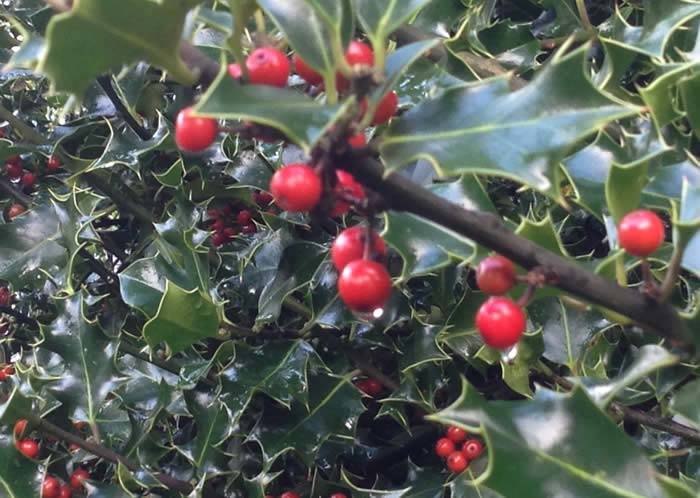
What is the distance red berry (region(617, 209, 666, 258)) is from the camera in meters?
0.75

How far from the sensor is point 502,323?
0.79m

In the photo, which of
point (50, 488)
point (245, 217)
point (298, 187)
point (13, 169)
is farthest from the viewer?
point (13, 169)

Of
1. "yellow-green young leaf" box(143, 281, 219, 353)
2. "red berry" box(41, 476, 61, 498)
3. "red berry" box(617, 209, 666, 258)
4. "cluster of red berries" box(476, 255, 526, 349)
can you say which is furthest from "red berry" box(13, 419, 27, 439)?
"red berry" box(617, 209, 666, 258)

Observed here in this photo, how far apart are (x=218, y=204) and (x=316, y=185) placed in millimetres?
1321

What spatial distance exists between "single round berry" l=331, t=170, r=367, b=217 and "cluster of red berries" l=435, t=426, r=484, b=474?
73 cm

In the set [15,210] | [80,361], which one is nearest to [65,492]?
[80,361]

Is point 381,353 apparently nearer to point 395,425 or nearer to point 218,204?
point 395,425

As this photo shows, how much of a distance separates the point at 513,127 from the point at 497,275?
155 millimetres

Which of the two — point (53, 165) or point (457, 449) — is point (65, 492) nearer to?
point (457, 449)

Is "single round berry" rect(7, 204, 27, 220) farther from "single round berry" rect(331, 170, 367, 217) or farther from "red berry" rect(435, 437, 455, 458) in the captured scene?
"single round berry" rect(331, 170, 367, 217)

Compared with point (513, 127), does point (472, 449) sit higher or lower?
lower

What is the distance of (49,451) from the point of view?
180 centimetres

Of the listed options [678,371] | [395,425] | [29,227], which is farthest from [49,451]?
[678,371]

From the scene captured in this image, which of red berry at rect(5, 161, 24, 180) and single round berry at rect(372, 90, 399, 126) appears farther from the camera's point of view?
red berry at rect(5, 161, 24, 180)
